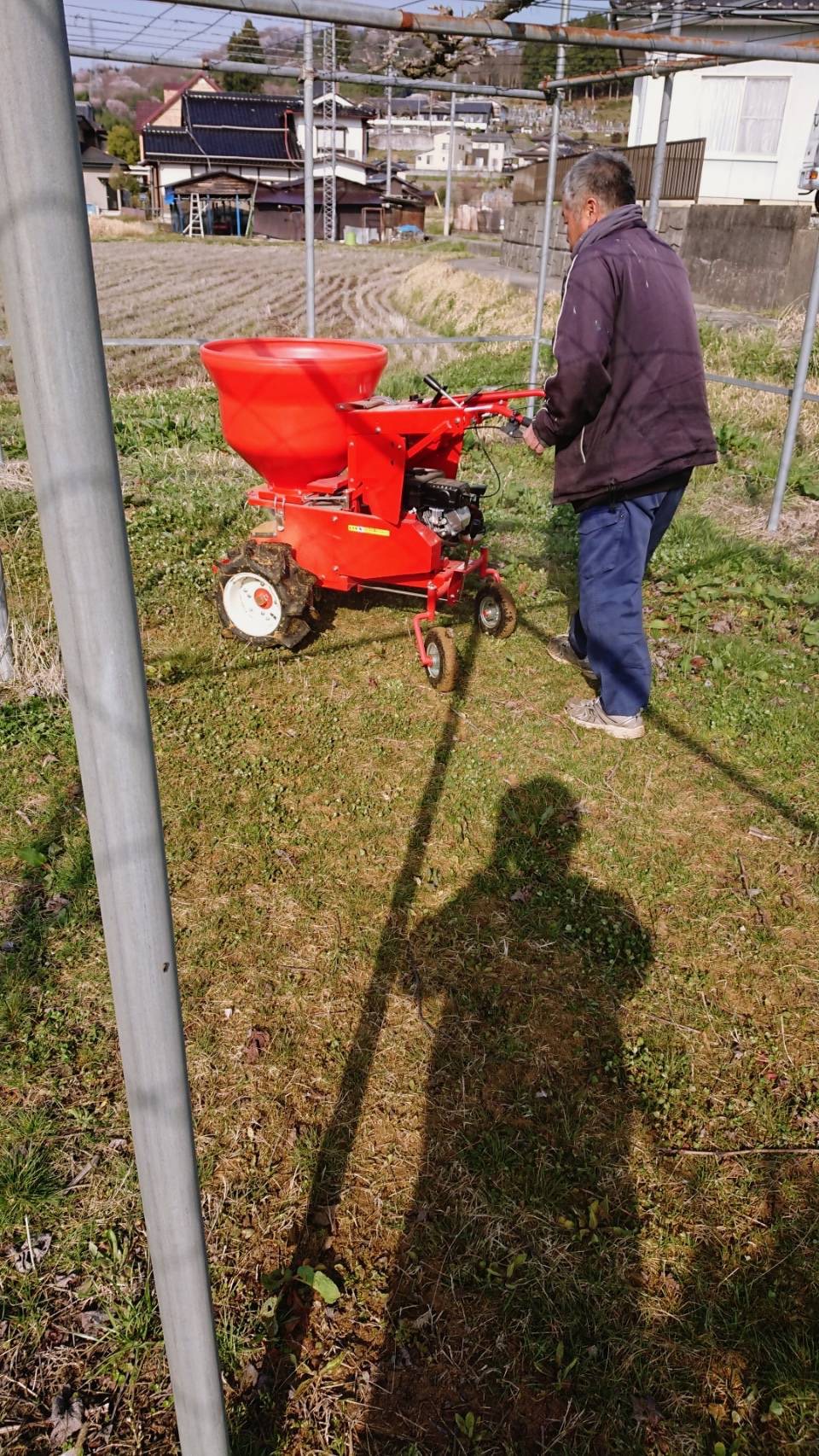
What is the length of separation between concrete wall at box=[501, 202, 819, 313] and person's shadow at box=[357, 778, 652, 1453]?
10446 millimetres

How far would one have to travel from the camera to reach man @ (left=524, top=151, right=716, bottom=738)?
11.6 ft

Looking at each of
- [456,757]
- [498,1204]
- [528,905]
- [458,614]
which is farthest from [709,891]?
[458,614]

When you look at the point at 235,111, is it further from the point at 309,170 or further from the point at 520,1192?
the point at 520,1192

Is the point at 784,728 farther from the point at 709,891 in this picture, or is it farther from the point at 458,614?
the point at 458,614

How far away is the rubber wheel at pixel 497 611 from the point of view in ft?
15.9

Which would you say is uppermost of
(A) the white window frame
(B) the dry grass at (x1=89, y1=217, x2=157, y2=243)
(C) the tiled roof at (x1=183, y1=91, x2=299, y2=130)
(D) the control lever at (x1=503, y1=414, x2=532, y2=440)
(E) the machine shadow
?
(C) the tiled roof at (x1=183, y1=91, x2=299, y2=130)

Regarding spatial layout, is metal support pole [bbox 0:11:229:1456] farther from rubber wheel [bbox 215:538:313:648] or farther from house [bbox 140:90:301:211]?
house [bbox 140:90:301:211]

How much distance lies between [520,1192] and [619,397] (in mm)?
2753

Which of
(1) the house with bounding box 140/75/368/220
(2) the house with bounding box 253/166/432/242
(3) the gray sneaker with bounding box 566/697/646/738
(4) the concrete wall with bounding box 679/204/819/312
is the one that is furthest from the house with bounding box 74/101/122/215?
(3) the gray sneaker with bounding box 566/697/646/738

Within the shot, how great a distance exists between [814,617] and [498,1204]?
13.0 feet

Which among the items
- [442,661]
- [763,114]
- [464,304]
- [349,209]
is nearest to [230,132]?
[349,209]

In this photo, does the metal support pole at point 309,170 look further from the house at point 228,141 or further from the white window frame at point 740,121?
the house at point 228,141

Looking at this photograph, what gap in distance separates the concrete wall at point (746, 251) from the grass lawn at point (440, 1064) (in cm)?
944

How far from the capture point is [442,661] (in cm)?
434
